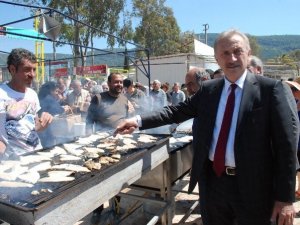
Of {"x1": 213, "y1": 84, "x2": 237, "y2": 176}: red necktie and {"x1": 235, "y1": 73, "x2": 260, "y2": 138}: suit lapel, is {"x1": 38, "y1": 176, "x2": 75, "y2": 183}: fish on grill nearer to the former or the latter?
{"x1": 213, "y1": 84, "x2": 237, "y2": 176}: red necktie

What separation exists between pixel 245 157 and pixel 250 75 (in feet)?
1.91

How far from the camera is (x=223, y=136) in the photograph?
2.16 meters

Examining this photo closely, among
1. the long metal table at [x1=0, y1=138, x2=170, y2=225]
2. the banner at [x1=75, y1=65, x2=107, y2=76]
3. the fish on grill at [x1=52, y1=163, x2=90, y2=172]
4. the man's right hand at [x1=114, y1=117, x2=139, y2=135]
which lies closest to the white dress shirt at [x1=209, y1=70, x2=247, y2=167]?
the long metal table at [x1=0, y1=138, x2=170, y2=225]

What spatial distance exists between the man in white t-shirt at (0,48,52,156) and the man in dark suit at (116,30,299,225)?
1559 mm

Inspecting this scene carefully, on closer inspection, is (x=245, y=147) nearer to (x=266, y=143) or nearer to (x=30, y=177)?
(x=266, y=143)

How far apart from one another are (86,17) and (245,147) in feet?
77.3

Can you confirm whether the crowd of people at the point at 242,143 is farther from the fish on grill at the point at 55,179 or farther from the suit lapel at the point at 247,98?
the fish on grill at the point at 55,179

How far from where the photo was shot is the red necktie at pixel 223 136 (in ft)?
7.07

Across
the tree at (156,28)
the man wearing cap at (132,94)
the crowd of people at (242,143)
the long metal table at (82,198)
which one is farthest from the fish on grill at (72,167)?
the tree at (156,28)

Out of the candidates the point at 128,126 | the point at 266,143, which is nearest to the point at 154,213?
the point at 128,126

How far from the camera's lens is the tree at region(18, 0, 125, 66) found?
2252 centimetres

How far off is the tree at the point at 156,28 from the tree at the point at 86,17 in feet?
33.9

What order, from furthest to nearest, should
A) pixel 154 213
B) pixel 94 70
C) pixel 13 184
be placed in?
pixel 94 70, pixel 154 213, pixel 13 184

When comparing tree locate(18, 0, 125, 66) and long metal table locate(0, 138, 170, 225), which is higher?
tree locate(18, 0, 125, 66)
